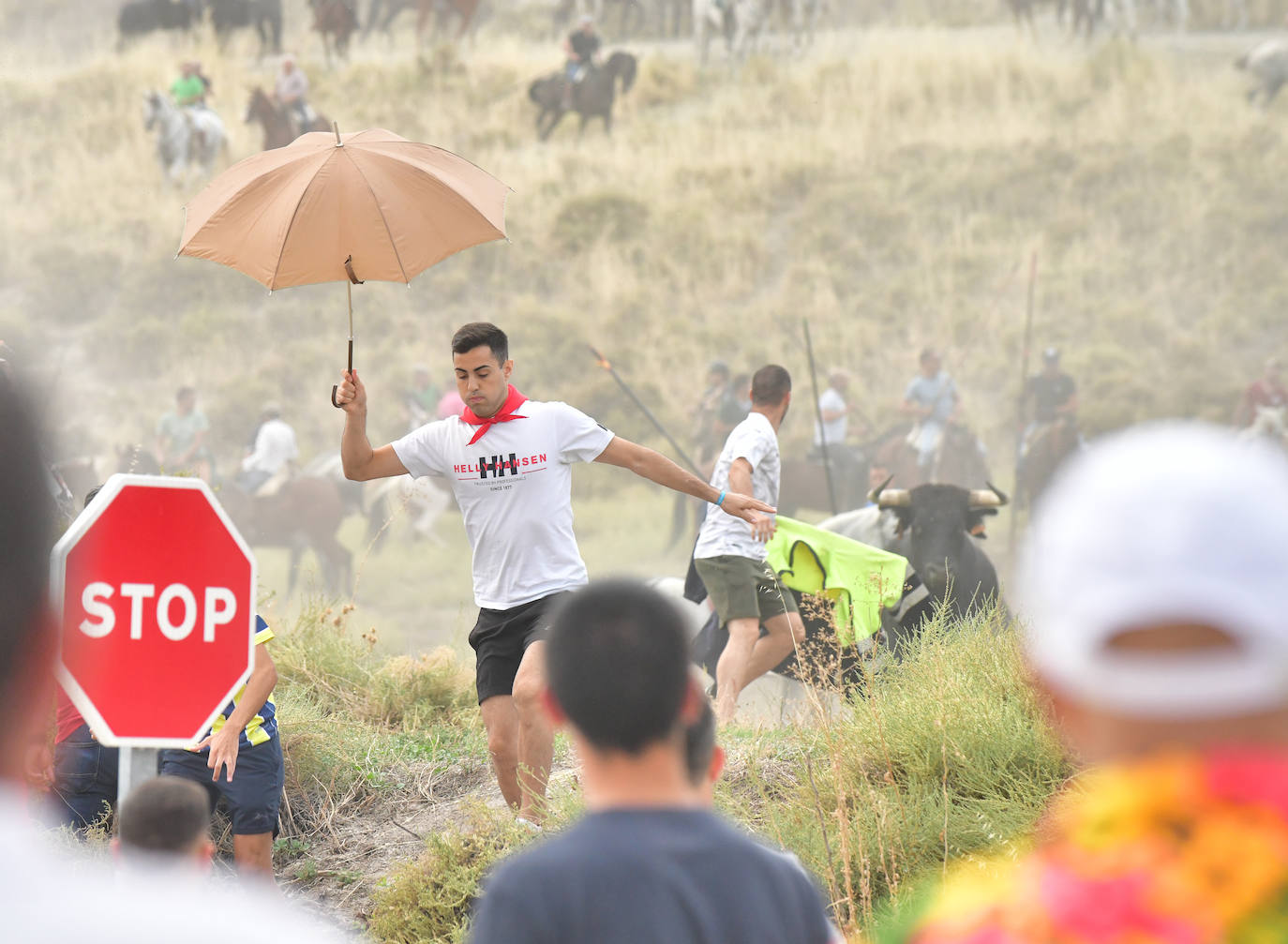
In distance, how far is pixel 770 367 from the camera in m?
7.31

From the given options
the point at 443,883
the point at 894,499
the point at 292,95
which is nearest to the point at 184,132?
the point at 292,95

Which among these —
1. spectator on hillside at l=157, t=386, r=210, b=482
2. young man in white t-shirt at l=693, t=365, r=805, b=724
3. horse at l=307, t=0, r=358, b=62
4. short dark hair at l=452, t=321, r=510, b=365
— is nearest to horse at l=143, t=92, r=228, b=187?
horse at l=307, t=0, r=358, b=62

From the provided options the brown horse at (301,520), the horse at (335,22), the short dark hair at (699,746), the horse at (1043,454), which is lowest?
the brown horse at (301,520)

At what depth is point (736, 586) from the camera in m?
7.55

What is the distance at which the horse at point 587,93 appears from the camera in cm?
3384

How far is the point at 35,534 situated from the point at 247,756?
405 centimetres

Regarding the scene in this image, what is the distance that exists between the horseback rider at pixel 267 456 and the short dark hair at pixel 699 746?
79.0 feet

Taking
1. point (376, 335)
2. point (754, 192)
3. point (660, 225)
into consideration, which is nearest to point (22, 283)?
point (376, 335)

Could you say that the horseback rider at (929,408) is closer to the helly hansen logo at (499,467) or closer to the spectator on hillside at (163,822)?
the helly hansen logo at (499,467)

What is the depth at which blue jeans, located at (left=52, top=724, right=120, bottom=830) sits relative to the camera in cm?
541

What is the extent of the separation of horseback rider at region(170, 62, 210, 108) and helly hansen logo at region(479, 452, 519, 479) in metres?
28.8

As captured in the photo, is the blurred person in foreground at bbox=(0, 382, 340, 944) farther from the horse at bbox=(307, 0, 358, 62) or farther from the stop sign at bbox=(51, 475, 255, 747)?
the horse at bbox=(307, 0, 358, 62)

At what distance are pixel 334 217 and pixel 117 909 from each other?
16.3ft

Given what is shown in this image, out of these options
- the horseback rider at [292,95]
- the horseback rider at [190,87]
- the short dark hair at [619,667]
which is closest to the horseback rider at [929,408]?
the horseback rider at [292,95]
